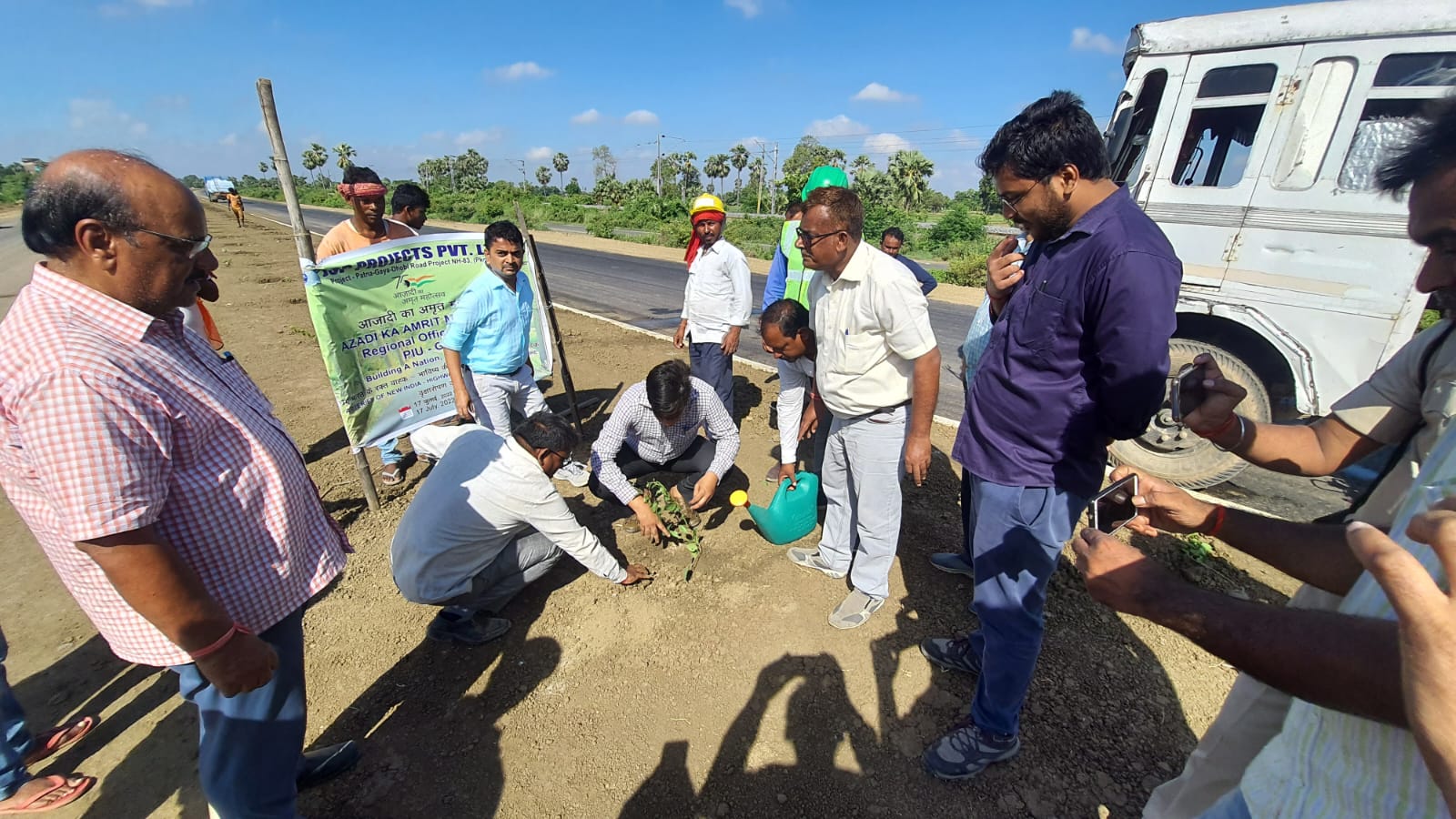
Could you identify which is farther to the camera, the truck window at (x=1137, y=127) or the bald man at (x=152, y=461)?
the truck window at (x=1137, y=127)

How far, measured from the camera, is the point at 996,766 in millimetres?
2207

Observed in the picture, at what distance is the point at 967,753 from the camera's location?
2145mm

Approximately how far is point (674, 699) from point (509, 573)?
1.07 metres

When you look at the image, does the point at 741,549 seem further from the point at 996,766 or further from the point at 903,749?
the point at 996,766

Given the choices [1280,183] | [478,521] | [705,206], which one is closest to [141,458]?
[478,521]

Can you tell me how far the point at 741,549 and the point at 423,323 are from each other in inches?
107

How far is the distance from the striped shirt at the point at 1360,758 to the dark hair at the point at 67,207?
2.45m

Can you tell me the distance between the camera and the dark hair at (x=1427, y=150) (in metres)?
1.10

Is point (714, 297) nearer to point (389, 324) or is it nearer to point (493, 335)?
point (493, 335)

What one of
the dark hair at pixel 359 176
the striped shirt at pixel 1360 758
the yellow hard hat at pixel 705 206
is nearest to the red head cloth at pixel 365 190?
the dark hair at pixel 359 176

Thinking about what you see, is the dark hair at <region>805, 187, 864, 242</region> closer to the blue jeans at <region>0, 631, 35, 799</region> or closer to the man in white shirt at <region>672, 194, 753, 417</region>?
the man in white shirt at <region>672, 194, 753, 417</region>

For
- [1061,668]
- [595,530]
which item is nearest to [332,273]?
[595,530]

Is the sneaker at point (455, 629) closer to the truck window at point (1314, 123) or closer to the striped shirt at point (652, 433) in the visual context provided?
the striped shirt at point (652, 433)

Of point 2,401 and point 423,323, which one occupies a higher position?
point 2,401
